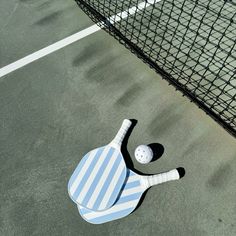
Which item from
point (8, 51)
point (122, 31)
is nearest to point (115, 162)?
point (122, 31)

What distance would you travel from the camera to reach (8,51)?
4605mm

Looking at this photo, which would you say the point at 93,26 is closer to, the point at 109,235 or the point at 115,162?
the point at 115,162

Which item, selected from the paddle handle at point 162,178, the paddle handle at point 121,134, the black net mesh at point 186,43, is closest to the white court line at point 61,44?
the black net mesh at point 186,43

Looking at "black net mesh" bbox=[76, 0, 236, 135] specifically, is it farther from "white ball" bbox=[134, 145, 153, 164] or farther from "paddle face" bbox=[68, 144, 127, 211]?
"paddle face" bbox=[68, 144, 127, 211]

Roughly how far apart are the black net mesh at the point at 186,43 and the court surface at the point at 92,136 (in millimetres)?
168

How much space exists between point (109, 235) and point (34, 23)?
3.84 metres

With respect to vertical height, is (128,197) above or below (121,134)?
below

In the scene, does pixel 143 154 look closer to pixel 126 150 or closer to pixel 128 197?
pixel 126 150

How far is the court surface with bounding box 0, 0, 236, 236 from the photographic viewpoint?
2900 mm

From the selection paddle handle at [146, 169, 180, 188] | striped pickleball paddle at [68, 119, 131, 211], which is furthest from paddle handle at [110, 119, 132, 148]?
paddle handle at [146, 169, 180, 188]

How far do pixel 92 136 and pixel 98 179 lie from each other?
594mm

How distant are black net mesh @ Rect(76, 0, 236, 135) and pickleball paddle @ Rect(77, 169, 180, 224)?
103 cm

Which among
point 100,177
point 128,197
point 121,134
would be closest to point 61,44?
point 121,134

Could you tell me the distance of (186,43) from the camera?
172 inches
